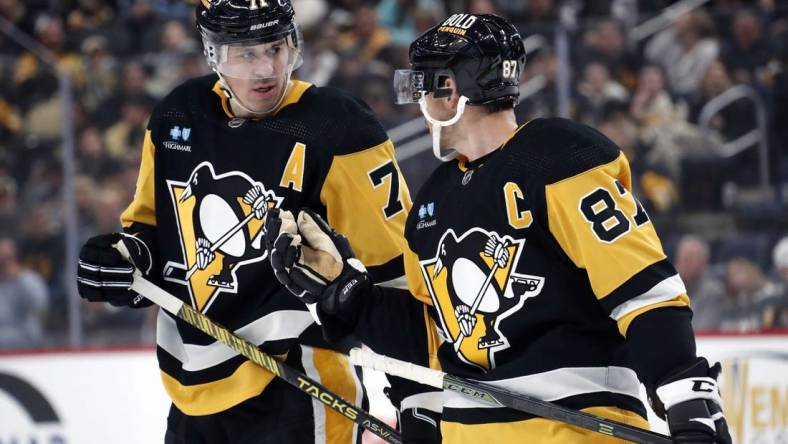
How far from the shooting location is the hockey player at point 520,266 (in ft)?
5.78

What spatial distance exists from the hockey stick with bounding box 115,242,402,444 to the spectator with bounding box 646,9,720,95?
2.81 m

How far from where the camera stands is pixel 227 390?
2332mm

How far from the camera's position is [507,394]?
1.90 metres

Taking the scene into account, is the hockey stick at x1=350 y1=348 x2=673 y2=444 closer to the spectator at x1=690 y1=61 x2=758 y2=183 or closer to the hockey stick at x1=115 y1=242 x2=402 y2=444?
the hockey stick at x1=115 y1=242 x2=402 y2=444

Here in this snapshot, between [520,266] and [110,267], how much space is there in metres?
0.95

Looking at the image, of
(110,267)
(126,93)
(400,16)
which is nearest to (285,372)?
(110,267)

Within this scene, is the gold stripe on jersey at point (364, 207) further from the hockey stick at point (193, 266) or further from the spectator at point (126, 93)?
the spectator at point (126, 93)

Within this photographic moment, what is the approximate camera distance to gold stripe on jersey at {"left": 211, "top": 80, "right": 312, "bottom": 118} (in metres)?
2.39

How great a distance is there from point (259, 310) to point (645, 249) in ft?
2.88

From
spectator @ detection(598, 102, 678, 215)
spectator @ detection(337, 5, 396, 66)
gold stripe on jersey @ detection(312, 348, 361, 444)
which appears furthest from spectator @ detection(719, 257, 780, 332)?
gold stripe on jersey @ detection(312, 348, 361, 444)

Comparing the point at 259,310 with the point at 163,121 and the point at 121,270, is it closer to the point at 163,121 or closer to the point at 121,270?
the point at 121,270

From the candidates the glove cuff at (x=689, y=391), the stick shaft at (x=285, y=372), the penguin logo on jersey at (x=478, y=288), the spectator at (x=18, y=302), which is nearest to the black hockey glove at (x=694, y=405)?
the glove cuff at (x=689, y=391)

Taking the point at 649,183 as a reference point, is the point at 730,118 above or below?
above

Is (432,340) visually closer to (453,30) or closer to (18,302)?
(453,30)
